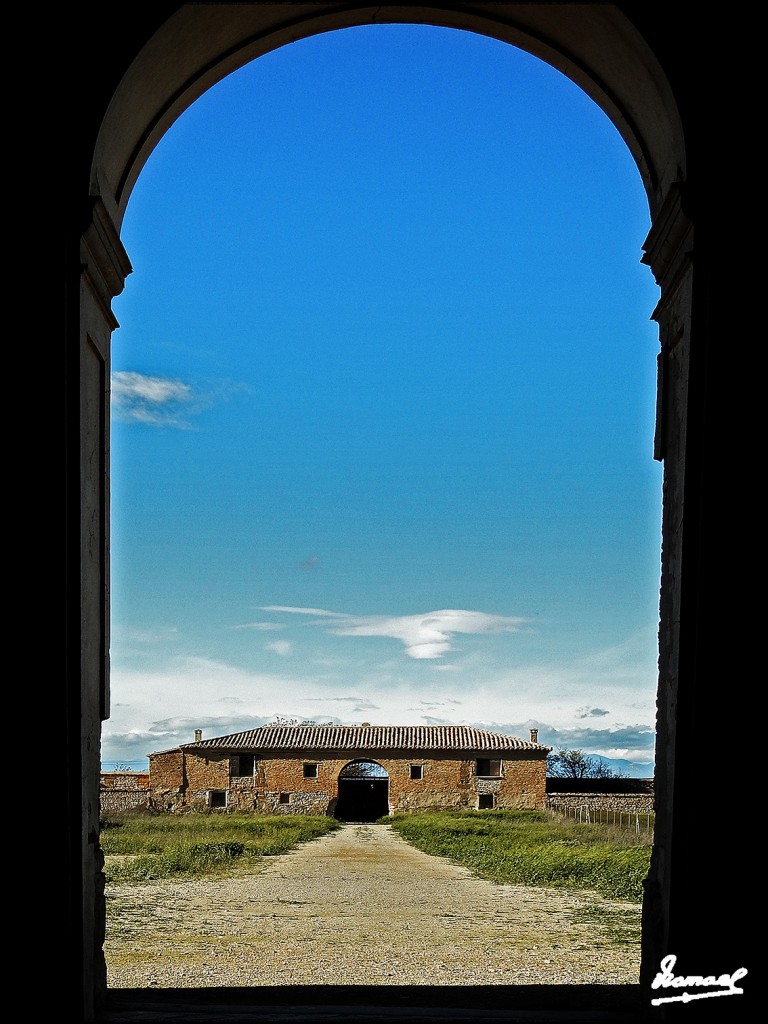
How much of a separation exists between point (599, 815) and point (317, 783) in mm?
10046

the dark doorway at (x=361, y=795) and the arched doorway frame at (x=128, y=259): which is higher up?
the arched doorway frame at (x=128, y=259)

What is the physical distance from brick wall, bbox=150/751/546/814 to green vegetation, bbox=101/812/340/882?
1537 millimetres

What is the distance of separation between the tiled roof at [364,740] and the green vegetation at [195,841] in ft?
9.03

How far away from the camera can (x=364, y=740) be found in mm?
36125

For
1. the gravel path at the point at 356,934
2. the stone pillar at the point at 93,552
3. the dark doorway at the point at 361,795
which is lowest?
the dark doorway at the point at 361,795

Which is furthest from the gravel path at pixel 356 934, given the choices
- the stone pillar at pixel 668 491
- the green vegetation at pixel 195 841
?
the stone pillar at pixel 668 491

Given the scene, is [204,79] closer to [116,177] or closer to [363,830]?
[116,177]

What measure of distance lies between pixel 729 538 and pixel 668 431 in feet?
2.37

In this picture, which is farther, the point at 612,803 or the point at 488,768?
the point at 488,768

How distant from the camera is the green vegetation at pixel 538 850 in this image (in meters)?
13.8

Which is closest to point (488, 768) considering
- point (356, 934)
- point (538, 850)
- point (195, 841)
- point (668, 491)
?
point (195, 841)

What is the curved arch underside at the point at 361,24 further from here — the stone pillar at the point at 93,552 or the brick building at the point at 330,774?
the brick building at the point at 330,774

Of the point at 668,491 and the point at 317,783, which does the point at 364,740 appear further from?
the point at 668,491

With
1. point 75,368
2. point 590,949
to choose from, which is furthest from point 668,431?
Answer: point 590,949
